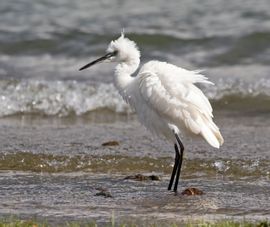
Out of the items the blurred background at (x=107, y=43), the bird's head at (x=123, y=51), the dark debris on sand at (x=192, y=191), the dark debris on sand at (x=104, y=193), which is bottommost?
the dark debris on sand at (x=104, y=193)

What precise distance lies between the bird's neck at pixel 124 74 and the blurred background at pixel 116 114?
0.81 metres

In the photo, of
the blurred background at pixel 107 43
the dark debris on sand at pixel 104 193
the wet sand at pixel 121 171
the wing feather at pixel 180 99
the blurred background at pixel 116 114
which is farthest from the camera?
the blurred background at pixel 107 43

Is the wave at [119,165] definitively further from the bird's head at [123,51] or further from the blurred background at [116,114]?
the bird's head at [123,51]

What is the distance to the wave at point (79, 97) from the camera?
38.9 ft

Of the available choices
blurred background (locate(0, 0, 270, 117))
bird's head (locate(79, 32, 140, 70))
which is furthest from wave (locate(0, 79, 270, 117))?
bird's head (locate(79, 32, 140, 70))

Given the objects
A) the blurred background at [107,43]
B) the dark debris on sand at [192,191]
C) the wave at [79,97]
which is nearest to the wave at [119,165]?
the dark debris on sand at [192,191]

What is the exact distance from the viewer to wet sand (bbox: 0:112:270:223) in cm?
644

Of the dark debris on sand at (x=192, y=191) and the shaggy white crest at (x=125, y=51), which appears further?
the shaggy white crest at (x=125, y=51)

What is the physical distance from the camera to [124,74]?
8156 millimetres

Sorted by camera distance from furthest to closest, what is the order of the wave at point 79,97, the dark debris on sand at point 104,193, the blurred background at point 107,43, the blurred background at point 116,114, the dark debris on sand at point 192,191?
the blurred background at point 107,43
the wave at point 79,97
the dark debris on sand at point 192,191
the dark debris on sand at point 104,193
the blurred background at point 116,114

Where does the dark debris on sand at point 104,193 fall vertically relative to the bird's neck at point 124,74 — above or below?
below

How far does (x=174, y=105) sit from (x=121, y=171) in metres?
1.10

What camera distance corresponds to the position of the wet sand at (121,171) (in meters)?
6.44

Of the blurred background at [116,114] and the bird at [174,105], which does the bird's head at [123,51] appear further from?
the blurred background at [116,114]
